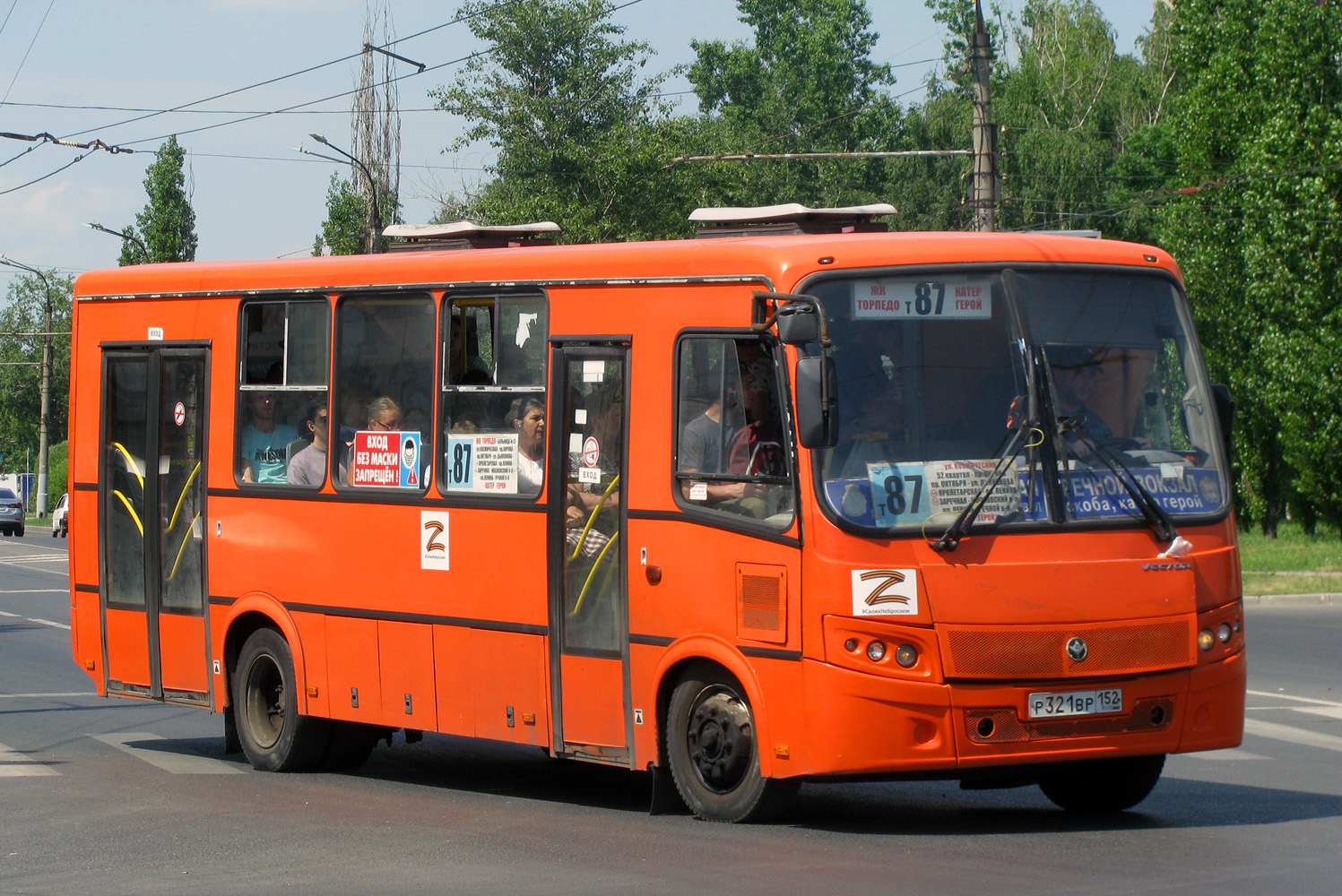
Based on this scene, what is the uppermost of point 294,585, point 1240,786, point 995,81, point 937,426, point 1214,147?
point 995,81

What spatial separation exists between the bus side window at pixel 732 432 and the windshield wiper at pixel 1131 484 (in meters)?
1.31

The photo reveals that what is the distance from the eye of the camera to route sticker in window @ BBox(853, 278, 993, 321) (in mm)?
8195

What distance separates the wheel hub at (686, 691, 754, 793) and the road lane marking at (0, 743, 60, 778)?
4602mm

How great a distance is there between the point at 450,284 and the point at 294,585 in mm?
2244

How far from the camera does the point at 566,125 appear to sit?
64.2 m

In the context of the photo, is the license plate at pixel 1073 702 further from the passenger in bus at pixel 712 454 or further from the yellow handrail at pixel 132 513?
the yellow handrail at pixel 132 513

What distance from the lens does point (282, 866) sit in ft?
25.5

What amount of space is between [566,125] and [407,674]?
5543cm

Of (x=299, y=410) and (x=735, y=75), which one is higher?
(x=735, y=75)

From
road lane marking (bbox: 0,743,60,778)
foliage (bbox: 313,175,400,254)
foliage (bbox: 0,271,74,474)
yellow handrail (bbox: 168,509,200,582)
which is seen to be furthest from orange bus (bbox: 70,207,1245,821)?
foliage (bbox: 0,271,74,474)

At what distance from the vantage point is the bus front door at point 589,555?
910 centimetres

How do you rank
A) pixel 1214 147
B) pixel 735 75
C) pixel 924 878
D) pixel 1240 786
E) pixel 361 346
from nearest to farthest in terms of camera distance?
pixel 924 878 < pixel 1240 786 < pixel 361 346 < pixel 1214 147 < pixel 735 75

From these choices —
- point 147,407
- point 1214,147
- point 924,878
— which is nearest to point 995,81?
point 1214,147

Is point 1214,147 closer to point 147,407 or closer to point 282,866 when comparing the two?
point 147,407
